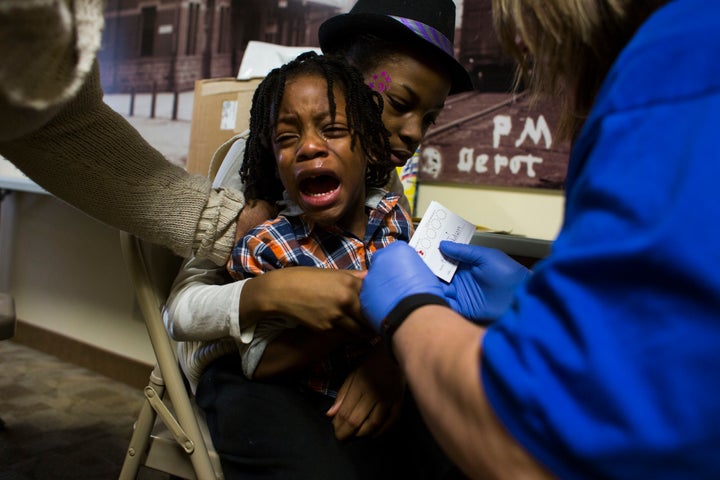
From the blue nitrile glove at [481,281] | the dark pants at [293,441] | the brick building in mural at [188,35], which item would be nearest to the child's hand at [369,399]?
the dark pants at [293,441]

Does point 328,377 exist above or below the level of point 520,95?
below

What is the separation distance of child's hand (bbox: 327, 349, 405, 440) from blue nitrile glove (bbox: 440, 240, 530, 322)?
16 cm

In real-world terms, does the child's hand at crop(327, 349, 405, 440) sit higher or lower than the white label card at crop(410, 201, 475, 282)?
lower

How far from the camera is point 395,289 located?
2.26 ft

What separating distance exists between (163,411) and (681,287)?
89cm

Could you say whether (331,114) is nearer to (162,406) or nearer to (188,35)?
(162,406)

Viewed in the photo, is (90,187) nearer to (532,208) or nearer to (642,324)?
(642,324)

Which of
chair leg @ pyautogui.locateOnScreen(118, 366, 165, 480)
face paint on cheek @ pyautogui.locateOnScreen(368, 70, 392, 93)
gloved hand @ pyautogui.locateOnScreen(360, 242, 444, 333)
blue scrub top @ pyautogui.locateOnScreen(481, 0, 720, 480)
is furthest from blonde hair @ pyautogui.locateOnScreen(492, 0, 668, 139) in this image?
chair leg @ pyautogui.locateOnScreen(118, 366, 165, 480)

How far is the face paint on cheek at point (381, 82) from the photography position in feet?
4.06

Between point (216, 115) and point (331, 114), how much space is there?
3.89 feet

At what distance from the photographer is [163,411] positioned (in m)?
1.01

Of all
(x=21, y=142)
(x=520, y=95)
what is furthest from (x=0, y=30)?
(x=520, y=95)

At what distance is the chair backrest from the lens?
0.97 metres

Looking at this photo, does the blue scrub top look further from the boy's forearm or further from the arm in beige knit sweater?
the arm in beige knit sweater
